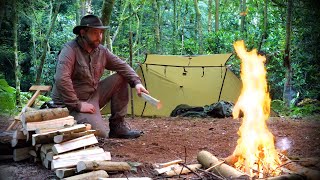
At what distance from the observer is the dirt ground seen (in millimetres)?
3266

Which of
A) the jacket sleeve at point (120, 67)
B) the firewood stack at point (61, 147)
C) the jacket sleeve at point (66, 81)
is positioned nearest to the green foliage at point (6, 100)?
the jacket sleeve at point (120, 67)

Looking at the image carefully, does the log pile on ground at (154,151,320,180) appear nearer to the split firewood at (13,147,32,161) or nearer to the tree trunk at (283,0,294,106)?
the split firewood at (13,147,32,161)

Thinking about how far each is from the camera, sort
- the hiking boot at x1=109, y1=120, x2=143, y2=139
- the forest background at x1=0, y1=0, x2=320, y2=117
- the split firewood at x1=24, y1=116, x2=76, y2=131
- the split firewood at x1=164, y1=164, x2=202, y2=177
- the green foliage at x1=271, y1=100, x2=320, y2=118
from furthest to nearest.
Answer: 1. the green foliage at x1=271, y1=100, x2=320, y2=118
2. the forest background at x1=0, y1=0, x2=320, y2=117
3. the hiking boot at x1=109, y1=120, x2=143, y2=139
4. the split firewood at x1=24, y1=116, x2=76, y2=131
5. the split firewood at x1=164, y1=164, x2=202, y2=177

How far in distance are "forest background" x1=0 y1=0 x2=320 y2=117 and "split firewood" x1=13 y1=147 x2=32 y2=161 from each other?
126 centimetres

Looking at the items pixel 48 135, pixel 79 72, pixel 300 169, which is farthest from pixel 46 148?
pixel 300 169

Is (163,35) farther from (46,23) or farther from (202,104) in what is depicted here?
(202,104)

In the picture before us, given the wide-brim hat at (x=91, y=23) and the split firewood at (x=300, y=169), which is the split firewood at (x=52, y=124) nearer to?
the wide-brim hat at (x=91, y=23)

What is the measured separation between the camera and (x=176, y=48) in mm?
16094

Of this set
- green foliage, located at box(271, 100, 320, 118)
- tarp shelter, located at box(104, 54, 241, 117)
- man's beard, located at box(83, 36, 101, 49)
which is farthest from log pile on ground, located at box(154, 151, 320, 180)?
tarp shelter, located at box(104, 54, 241, 117)

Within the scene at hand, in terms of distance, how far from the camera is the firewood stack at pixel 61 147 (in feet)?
9.50

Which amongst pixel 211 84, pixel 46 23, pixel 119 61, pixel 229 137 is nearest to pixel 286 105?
pixel 211 84

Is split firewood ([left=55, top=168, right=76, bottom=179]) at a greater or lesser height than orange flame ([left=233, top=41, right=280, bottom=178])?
lesser

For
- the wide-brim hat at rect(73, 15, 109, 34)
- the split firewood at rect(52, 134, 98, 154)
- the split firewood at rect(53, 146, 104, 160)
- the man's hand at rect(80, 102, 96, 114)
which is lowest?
the split firewood at rect(53, 146, 104, 160)

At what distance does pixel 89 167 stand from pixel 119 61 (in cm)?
199
